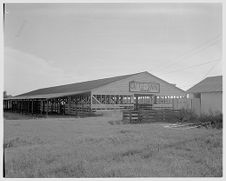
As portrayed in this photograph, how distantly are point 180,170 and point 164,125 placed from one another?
2277mm

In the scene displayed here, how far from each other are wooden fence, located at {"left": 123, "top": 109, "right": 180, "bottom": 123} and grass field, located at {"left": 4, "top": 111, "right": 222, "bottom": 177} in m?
0.55

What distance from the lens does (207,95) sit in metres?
5.29

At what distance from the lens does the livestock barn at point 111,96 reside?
5027 millimetres

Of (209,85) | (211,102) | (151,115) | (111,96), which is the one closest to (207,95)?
(211,102)

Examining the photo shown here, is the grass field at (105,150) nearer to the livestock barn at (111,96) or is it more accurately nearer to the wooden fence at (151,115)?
the wooden fence at (151,115)

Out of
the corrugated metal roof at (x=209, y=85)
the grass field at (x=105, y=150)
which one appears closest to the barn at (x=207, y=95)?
the corrugated metal roof at (x=209, y=85)

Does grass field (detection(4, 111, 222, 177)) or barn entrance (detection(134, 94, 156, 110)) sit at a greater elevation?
barn entrance (detection(134, 94, 156, 110))

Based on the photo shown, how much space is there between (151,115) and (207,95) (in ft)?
4.40

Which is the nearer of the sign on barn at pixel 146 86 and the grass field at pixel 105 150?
the grass field at pixel 105 150

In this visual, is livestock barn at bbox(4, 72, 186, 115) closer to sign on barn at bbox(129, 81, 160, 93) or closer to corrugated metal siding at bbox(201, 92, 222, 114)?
sign on barn at bbox(129, 81, 160, 93)

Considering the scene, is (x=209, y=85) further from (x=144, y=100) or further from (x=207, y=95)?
(x=144, y=100)

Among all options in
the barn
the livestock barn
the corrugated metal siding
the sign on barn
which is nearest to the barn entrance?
the livestock barn

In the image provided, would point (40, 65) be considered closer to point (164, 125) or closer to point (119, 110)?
point (119, 110)

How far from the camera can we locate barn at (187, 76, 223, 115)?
183 inches
